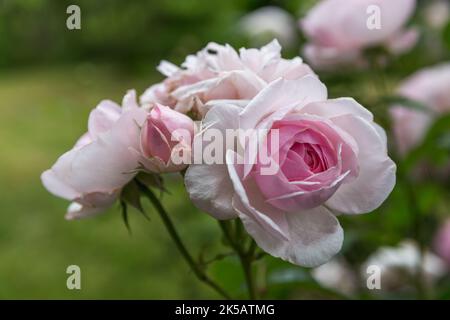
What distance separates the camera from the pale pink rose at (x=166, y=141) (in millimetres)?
285

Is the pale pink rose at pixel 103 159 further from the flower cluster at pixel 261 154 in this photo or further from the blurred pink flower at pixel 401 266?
the blurred pink flower at pixel 401 266

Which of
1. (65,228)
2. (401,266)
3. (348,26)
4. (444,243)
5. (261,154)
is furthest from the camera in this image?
(65,228)

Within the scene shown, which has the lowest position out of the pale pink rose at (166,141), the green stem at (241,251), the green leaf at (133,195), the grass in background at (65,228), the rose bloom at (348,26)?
the green stem at (241,251)

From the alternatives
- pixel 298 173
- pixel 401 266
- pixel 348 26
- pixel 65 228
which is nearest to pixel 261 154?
pixel 298 173

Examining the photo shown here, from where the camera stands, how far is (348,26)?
0.47 meters

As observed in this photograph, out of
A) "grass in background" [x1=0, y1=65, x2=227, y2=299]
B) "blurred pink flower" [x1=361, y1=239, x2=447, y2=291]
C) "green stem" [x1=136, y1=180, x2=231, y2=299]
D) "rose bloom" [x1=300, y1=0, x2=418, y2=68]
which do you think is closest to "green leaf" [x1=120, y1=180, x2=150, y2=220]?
"green stem" [x1=136, y1=180, x2=231, y2=299]

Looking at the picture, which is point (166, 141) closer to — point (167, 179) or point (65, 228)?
point (167, 179)

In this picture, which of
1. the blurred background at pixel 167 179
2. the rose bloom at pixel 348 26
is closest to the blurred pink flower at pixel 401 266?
the blurred background at pixel 167 179

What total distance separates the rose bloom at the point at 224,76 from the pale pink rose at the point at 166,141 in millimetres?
14

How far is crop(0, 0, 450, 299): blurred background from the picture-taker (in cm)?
56

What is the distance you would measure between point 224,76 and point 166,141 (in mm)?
37
